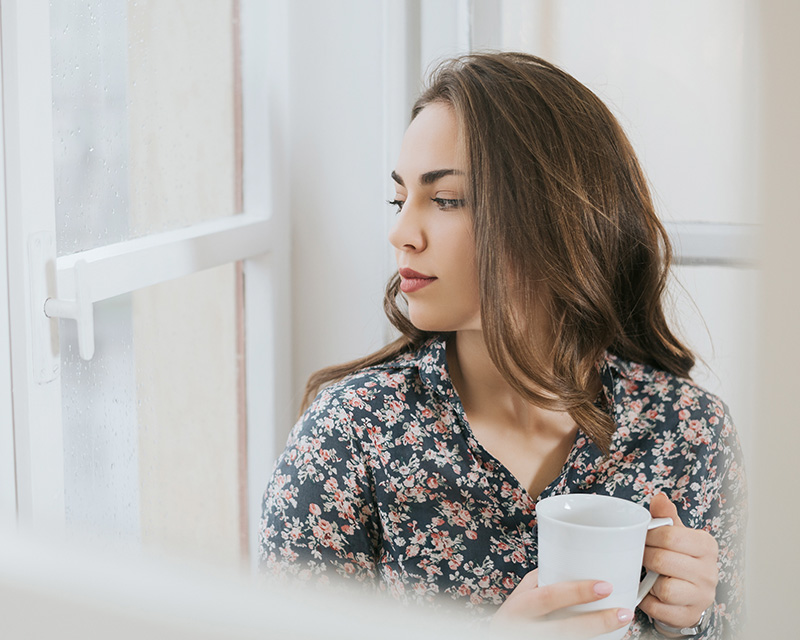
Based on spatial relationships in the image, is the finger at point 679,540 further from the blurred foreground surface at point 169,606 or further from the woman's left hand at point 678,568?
the blurred foreground surface at point 169,606

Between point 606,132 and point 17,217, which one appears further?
point 606,132

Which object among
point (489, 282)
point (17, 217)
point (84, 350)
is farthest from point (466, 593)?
point (17, 217)

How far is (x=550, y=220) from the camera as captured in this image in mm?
829

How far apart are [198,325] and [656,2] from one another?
0.75 metres

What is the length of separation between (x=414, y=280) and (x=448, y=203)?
0.09 m

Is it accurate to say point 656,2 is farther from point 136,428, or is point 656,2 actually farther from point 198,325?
point 136,428

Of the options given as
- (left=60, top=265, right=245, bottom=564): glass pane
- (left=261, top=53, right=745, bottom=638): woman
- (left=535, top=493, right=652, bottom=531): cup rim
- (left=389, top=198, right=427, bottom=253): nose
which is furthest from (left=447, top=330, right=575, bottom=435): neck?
(left=60, top=265, right=245, bottom=564): glass pane

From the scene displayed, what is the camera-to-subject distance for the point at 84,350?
0.81m

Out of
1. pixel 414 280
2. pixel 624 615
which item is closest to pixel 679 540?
pixel 624 615

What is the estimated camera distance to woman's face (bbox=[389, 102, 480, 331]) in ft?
2.72

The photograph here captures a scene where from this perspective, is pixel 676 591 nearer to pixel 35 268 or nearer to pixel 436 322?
pixel 436 322

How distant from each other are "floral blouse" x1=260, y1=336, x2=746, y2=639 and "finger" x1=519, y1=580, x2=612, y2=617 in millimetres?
221

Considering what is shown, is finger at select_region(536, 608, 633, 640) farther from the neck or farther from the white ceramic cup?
the neck

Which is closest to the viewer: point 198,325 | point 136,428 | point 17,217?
point 17,217
